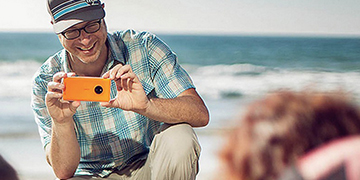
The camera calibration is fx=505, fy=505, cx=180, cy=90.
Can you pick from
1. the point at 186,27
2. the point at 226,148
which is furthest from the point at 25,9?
the point at 226,148

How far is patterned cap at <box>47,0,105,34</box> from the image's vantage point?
6.61 feet

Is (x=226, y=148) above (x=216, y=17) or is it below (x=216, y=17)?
above

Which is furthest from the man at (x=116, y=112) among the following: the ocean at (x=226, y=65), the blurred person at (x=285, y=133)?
the ocean at (x=226, y=65)

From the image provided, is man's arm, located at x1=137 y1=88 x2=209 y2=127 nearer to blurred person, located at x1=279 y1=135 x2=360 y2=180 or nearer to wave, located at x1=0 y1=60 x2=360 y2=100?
blurred person, located at x1=279 y1=135 x2=360 y2=180

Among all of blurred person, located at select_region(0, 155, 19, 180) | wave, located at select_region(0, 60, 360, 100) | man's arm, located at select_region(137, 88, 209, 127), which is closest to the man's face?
man's arm, located at select_region(137, 88, 209, 127)

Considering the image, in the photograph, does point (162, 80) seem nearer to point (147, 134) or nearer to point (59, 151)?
point (147, 134)

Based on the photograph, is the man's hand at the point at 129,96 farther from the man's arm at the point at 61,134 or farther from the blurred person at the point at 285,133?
the blurred person at the point at 285,133

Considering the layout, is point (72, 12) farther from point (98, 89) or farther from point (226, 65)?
point (226, 65)

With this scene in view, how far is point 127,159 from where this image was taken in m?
2.14

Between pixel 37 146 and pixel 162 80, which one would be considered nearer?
pixel 162 80

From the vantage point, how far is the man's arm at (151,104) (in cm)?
181

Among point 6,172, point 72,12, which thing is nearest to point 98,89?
point 72,12

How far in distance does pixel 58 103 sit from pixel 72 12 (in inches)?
15.8

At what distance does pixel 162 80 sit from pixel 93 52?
308 millimetres
